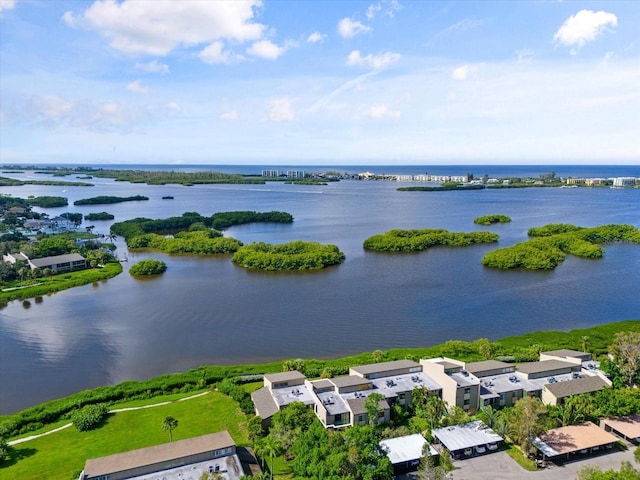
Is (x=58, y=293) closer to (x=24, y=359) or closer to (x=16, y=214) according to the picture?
(x=24, y=359)

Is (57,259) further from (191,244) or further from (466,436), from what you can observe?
(466,436)

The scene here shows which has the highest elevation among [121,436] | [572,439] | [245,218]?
[245,218]

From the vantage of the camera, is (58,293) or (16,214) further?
(16,214)

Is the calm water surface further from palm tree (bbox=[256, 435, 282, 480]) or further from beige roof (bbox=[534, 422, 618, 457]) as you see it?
beige roof (bbox=[534, 422, 618, 457])

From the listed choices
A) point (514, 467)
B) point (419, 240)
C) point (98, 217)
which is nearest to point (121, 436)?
point (514, 467)

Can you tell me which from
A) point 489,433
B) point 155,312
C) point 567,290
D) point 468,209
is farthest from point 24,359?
point 468,209

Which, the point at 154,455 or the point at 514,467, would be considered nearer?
the point at 154,455
